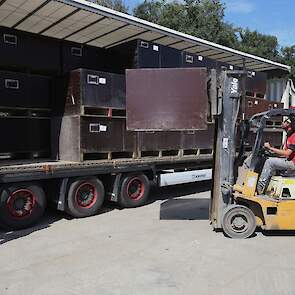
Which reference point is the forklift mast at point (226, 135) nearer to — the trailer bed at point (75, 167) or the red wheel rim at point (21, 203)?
the trailer bed at point (75, 167)

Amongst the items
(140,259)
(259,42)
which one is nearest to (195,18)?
(259,42)

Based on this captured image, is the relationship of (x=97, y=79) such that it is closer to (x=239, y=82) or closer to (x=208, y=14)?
(x=239, y=82)

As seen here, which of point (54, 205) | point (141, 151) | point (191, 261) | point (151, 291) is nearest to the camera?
point (151, 291)

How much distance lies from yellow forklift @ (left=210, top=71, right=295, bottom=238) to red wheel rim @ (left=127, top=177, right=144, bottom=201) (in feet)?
7.23

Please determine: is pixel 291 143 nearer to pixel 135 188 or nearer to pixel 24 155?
pixel 135 188

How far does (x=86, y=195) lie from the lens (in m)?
8.19

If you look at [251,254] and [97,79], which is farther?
[97,79]

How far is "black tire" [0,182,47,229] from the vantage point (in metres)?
6.98

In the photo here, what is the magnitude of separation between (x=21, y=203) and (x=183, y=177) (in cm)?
391

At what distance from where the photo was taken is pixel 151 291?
4.60m

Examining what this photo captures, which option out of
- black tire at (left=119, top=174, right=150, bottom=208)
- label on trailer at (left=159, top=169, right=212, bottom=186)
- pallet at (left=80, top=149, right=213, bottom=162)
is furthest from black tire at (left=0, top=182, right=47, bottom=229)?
label on trailer at (left=159, top=169, right=212, bottom=186)

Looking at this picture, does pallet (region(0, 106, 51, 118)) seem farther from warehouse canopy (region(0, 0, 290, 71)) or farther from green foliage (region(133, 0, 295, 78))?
green foliage (region(133, 0, 295, 78))

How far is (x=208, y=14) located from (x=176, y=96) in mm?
26524

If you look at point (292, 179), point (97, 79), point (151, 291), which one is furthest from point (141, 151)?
point (151, 291)
